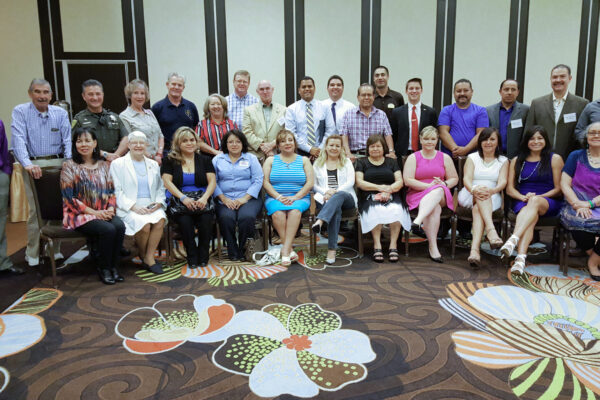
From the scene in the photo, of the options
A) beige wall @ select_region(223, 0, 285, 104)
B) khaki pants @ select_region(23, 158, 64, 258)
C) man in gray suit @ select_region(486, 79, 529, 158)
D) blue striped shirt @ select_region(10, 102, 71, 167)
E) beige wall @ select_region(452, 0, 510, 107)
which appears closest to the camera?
blue striped shirt @ select_region(10, 102, 71, 167)

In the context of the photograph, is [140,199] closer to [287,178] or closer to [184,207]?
[184,207]

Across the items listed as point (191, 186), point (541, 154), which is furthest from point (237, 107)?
point (541, 154)

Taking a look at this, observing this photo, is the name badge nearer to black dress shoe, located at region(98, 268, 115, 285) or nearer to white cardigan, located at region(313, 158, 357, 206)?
white cardigan, located at region(313, 158, 357, 206)

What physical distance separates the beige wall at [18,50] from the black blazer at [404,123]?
5.31 meters

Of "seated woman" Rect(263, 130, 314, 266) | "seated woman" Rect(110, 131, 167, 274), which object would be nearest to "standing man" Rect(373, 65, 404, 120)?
"seated woman" Rect(263, 130, 314, 266)

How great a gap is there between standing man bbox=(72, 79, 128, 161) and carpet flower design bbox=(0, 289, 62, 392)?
1.36m

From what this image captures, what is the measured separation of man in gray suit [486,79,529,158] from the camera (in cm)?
441

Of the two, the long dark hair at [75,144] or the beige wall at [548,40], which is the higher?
the beige wall at [548,40]

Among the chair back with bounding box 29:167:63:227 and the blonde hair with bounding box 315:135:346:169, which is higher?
the blonde hair with bounding box 315:135:346:169

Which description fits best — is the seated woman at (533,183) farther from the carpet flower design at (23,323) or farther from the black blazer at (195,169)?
the carpet flower design at (23,323)

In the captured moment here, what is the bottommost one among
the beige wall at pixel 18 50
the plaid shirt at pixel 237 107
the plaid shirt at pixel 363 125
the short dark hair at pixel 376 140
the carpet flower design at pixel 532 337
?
the carpet flower design at pixel 532 337

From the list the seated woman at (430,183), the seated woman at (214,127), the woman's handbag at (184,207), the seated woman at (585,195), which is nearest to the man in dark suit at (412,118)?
the seated woman at (430,183)

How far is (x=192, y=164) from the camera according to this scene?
4.00m

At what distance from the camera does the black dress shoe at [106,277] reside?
3.41 meters
